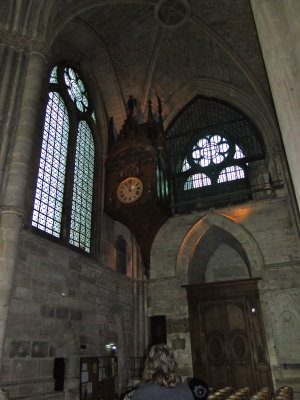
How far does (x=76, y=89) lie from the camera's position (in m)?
13.7

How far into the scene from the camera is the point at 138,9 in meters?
14.4

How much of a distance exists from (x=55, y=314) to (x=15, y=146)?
14.3ft

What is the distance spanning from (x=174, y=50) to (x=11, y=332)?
13.8 metres

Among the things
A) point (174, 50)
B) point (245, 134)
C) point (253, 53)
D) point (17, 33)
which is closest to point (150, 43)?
point (174, 50)

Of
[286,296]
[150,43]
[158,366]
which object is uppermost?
[150,43]

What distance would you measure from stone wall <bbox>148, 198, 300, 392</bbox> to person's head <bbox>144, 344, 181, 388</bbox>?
33.9ft

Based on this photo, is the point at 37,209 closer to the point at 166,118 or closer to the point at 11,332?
the point at 11,332

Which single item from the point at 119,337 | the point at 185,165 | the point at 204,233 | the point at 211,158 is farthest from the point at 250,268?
the point at 185,165

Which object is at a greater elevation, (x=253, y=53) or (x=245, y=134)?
(x=253, y=53)

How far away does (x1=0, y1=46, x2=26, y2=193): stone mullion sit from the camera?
7.84m

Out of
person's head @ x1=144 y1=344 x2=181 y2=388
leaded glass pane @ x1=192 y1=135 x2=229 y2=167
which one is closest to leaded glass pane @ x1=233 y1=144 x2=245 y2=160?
leaded glass pane @ x1=192 y1=135 x2=229 y2=167

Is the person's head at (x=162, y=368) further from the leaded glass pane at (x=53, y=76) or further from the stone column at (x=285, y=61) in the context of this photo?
the leaded glass pane at (x=53, y=76)

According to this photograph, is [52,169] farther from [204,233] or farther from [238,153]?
[238,153]

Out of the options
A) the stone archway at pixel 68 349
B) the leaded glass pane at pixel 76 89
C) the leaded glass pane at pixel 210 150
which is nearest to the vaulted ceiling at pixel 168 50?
the leaded glass pane at pixel 76 89
